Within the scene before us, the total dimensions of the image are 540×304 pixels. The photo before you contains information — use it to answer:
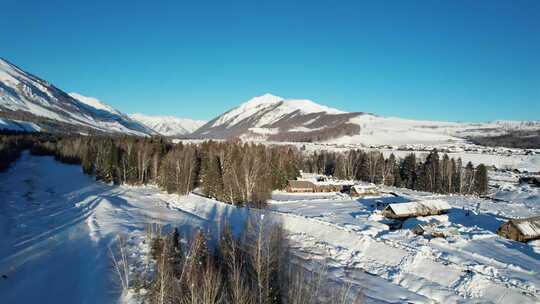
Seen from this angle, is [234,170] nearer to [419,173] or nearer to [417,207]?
[417,207]

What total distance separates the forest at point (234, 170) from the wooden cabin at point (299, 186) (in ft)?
4.13

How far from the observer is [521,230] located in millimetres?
30594

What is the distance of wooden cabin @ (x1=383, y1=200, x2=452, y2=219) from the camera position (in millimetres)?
39938

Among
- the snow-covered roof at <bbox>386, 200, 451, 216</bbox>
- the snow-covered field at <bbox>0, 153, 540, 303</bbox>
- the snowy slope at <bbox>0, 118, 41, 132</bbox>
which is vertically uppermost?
the snowy slope at <bbox>0, 118, 41, 132</bbox>

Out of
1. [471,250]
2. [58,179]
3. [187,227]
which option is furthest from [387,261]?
[58,179]

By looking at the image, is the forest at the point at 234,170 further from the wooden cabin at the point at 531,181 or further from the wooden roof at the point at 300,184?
the wooden cabin at the point at 531,181

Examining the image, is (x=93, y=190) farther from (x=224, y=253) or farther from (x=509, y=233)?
(x=509, y=233)

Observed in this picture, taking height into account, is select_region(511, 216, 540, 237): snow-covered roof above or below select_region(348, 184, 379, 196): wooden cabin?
above

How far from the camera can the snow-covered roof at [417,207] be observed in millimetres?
40094

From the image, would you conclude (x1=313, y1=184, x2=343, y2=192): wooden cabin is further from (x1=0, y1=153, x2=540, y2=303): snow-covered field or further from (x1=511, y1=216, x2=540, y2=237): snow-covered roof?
(x1=511, y1=216, x2=540, y2=237): snow-covered roof

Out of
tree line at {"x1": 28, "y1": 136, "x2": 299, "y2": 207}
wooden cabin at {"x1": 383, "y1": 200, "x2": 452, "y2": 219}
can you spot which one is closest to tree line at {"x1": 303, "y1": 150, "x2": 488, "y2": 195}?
tree line at {"x1": 28, "y1": 136, "x2": 299, "y2": 207}

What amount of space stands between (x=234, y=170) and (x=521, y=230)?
114 ft

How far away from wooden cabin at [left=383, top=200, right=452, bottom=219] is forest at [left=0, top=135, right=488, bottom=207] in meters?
16.9

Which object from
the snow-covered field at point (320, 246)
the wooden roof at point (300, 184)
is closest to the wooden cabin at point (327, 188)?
the wooden roof at point (300, 184)
